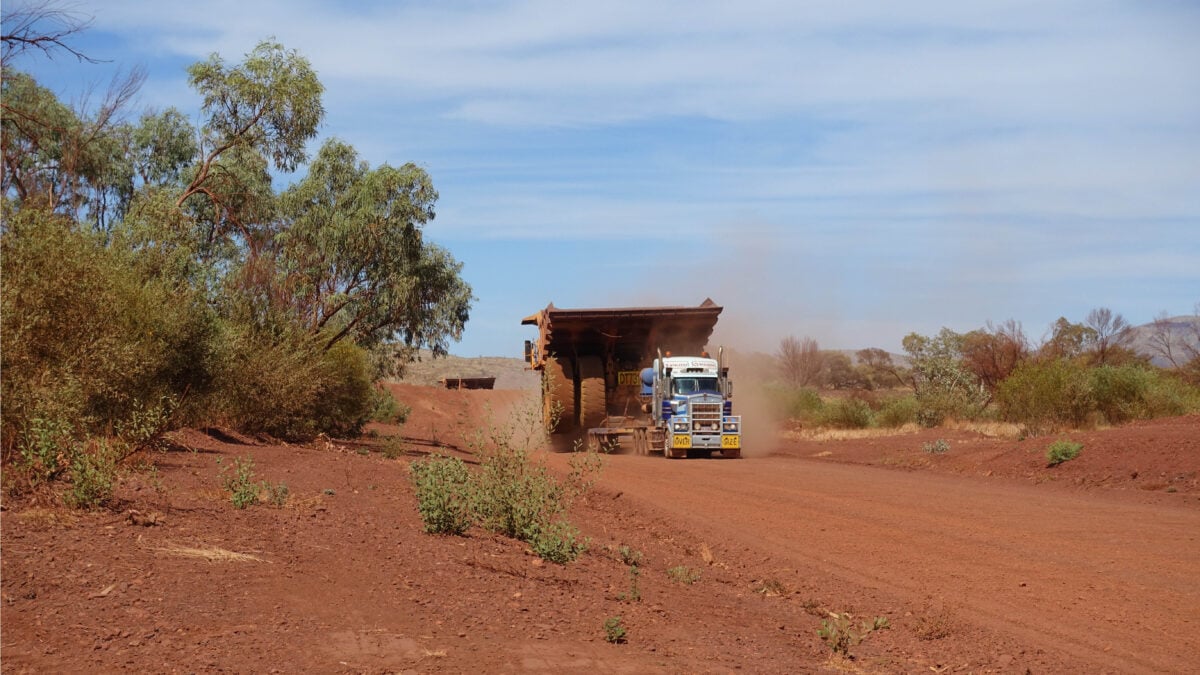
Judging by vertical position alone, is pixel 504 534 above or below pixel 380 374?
below

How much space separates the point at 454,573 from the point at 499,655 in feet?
6.64

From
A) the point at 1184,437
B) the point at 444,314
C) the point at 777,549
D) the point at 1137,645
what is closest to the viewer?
the point at 1137,645

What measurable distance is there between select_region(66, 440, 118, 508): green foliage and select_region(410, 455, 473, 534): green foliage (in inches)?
111

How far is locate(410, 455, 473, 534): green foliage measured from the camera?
10.5 meters

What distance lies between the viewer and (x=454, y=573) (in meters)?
8.86

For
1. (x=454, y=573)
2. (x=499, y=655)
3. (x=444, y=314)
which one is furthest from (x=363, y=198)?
(x=499, y=655)

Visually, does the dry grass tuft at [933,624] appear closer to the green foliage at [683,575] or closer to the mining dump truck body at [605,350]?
the green foliage at [683,575]

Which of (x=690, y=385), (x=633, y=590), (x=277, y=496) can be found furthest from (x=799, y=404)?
(x=633, y=590)

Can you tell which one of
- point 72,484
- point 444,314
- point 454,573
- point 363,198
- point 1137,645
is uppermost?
point 363,198

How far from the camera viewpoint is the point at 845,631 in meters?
8.27

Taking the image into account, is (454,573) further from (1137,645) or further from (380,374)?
(380,374)

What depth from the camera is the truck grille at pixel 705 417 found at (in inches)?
1174

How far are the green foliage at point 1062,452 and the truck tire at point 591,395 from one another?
40.8 feet

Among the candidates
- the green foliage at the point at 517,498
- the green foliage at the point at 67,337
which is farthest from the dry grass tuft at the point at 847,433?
the green foliage at the point at 517,498
